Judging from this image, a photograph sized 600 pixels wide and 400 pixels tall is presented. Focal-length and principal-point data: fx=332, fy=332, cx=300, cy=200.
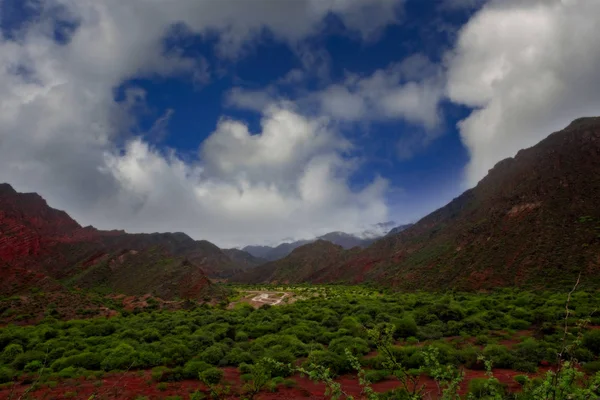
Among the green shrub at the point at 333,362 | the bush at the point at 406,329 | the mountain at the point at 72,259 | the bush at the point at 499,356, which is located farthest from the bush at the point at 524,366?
the mountain at the point at 72,259

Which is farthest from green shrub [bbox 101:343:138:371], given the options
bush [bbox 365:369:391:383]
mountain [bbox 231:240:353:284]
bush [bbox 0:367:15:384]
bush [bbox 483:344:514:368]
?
mountain [bbox 231:240:353:284]

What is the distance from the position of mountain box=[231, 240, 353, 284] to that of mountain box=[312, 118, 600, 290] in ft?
152

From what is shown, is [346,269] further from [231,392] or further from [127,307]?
[231,392]

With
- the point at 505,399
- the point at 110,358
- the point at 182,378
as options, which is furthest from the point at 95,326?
the point at 505,399

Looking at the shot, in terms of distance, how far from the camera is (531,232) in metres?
55.6

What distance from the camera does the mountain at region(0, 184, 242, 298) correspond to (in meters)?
62.8

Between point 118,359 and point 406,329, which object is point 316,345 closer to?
point 406,329

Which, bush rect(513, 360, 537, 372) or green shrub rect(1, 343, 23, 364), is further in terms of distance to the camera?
green shrub rect(1, 343, 23, 364)

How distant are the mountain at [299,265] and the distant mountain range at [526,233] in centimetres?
3808

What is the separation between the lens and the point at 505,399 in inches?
414

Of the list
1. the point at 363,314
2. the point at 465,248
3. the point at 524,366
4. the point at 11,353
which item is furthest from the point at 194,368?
the point at 465,248

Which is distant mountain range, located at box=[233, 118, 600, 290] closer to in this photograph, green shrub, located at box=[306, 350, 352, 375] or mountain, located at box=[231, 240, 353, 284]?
mountain, located at box=[231, 240, 353, 284]

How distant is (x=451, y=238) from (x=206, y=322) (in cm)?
6563

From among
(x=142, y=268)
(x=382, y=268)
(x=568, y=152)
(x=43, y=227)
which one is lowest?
(x=382, y=268)
